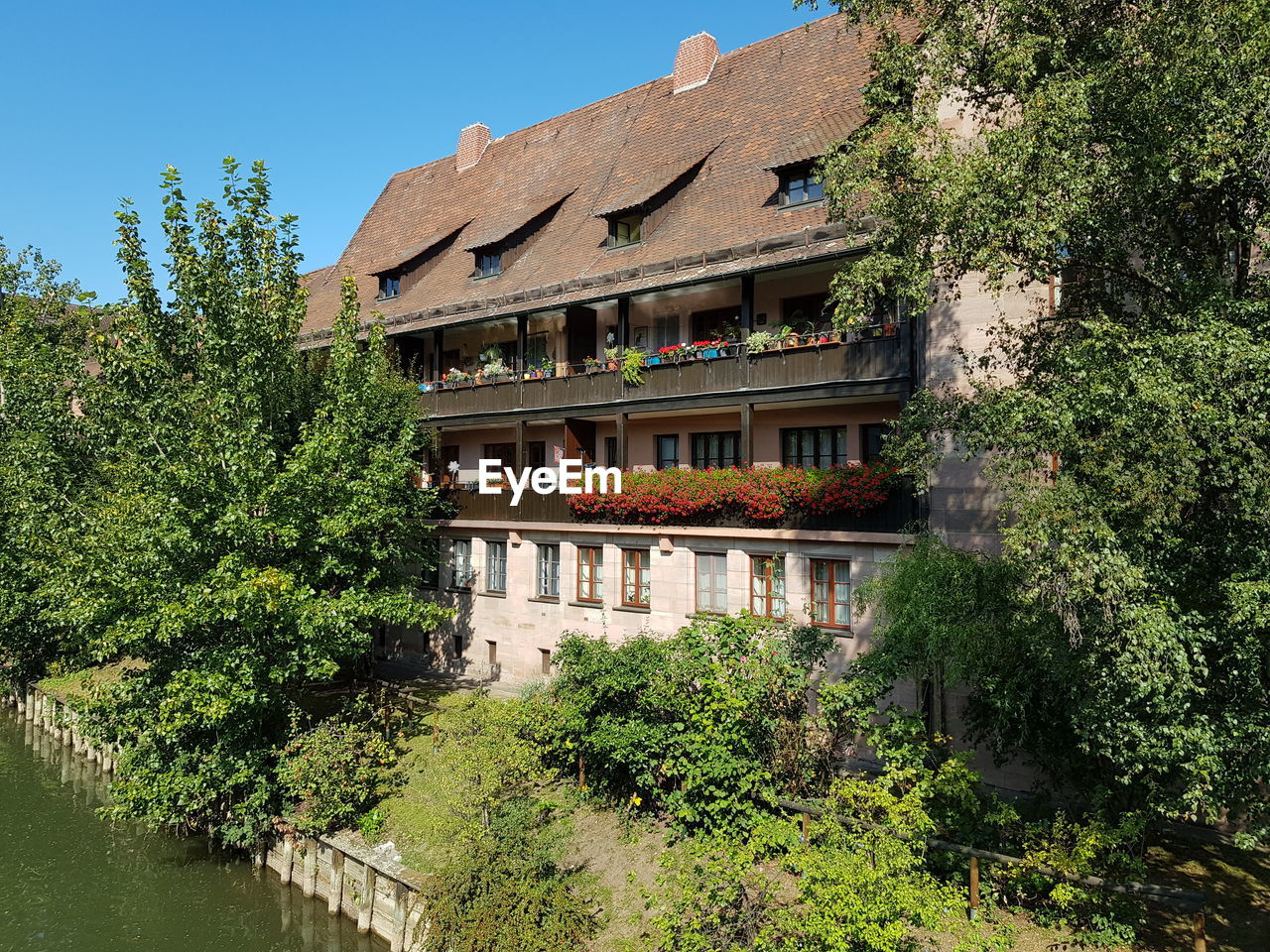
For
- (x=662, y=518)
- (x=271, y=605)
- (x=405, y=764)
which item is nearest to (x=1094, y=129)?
(x=662, y=518)

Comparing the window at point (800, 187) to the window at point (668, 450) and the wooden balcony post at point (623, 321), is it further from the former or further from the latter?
the window at point (668, 450)

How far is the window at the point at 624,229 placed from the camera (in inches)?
932

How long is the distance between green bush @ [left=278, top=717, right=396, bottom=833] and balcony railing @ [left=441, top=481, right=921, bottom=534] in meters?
7.76

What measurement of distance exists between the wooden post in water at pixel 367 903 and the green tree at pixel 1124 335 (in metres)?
10.3

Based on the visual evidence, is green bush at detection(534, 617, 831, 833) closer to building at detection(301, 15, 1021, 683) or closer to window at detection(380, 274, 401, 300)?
building at detection(301, 15, 1021, 683)

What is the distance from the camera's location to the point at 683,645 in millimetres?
14953

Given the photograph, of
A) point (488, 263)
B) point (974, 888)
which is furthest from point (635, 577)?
point (488, 263)

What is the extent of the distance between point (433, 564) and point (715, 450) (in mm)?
8981

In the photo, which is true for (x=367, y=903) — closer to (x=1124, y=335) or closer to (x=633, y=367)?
(x=633, y=367)

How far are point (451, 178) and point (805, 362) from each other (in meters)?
22.0

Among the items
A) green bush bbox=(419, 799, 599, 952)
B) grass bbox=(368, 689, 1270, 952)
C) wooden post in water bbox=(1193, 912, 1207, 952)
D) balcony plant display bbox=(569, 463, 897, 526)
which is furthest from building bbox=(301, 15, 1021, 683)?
green bush bbox=(419, 799, 599, 952)

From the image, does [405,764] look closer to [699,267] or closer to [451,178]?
[699,267]

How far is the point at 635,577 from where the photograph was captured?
2058 centimetres

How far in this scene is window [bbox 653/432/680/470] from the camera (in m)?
22.5
